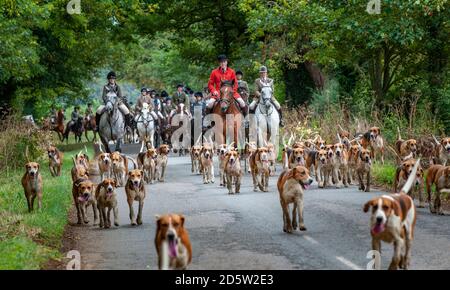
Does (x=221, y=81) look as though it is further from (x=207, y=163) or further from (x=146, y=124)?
(x=146, y=124)

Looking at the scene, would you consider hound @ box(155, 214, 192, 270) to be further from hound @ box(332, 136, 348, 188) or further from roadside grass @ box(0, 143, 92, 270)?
hound @ box(332, 136, 348, 188)

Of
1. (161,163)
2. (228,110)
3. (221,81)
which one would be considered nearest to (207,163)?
(161,163)

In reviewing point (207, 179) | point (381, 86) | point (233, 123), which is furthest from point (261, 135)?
point (381, 86)

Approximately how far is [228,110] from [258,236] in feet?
34.9

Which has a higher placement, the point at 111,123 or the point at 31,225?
the point at 111,123

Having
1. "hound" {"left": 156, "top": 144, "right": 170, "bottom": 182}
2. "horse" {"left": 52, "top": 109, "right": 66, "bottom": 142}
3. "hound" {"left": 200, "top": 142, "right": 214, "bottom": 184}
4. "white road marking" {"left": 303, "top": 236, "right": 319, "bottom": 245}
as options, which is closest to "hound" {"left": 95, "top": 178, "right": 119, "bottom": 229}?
"white road marking" {"left": 303, "top": 236, "right": 319, "bottom": 245}

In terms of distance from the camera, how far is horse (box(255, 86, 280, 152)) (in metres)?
21.6

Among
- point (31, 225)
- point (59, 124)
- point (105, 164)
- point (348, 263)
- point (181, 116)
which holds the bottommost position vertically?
point (348, 263)

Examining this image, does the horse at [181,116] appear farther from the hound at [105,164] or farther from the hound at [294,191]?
the hound at [294,191]

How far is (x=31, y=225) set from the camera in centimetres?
1239

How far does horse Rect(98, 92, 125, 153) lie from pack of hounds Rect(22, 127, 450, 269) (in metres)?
1.79

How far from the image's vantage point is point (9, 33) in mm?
25062

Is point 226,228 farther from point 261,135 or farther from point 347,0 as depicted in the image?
point 347,0

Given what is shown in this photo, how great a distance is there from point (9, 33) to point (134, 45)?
23.4m
